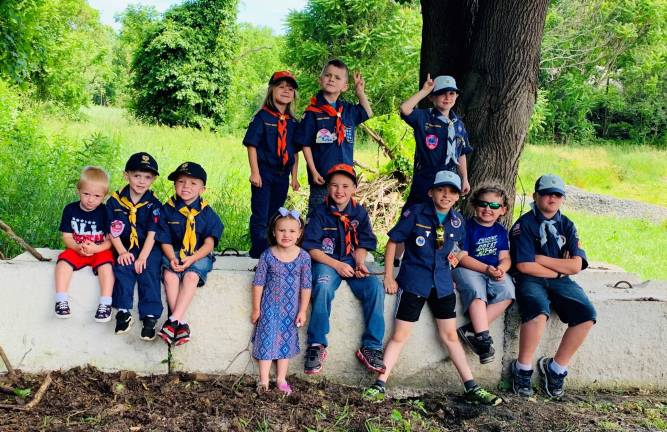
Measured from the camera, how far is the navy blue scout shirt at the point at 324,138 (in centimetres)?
532

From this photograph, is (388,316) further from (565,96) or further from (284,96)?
(565,96)

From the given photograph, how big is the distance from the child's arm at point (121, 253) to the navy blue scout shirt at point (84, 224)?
126 mm

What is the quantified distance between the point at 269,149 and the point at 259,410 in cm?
223

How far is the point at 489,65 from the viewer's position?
581 centimetres

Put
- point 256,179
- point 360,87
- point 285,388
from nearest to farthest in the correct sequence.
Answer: point 285,388 → point 360,87 → point 256,179

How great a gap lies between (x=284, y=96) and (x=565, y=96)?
36.1 m

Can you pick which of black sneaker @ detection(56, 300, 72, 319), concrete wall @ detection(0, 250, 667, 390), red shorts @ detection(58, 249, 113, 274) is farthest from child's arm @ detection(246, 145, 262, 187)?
black sneaker @ detection(56, 300, 72, 319)

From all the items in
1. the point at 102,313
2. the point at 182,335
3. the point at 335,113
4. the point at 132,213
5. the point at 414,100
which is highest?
the point at 414,100

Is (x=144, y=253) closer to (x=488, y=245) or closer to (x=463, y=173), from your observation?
(x=488, y=245)

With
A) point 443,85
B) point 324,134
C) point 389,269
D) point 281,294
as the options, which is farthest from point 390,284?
point 443,85

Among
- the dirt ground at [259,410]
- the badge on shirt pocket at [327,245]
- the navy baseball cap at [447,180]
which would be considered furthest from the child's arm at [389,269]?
the dirt ground at [259,410]

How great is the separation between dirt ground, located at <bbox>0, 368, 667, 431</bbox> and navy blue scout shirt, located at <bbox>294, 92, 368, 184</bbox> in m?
1.67

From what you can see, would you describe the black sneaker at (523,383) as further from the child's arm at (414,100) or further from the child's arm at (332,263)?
the child's arm at (414,100)

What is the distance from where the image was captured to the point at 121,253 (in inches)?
179
